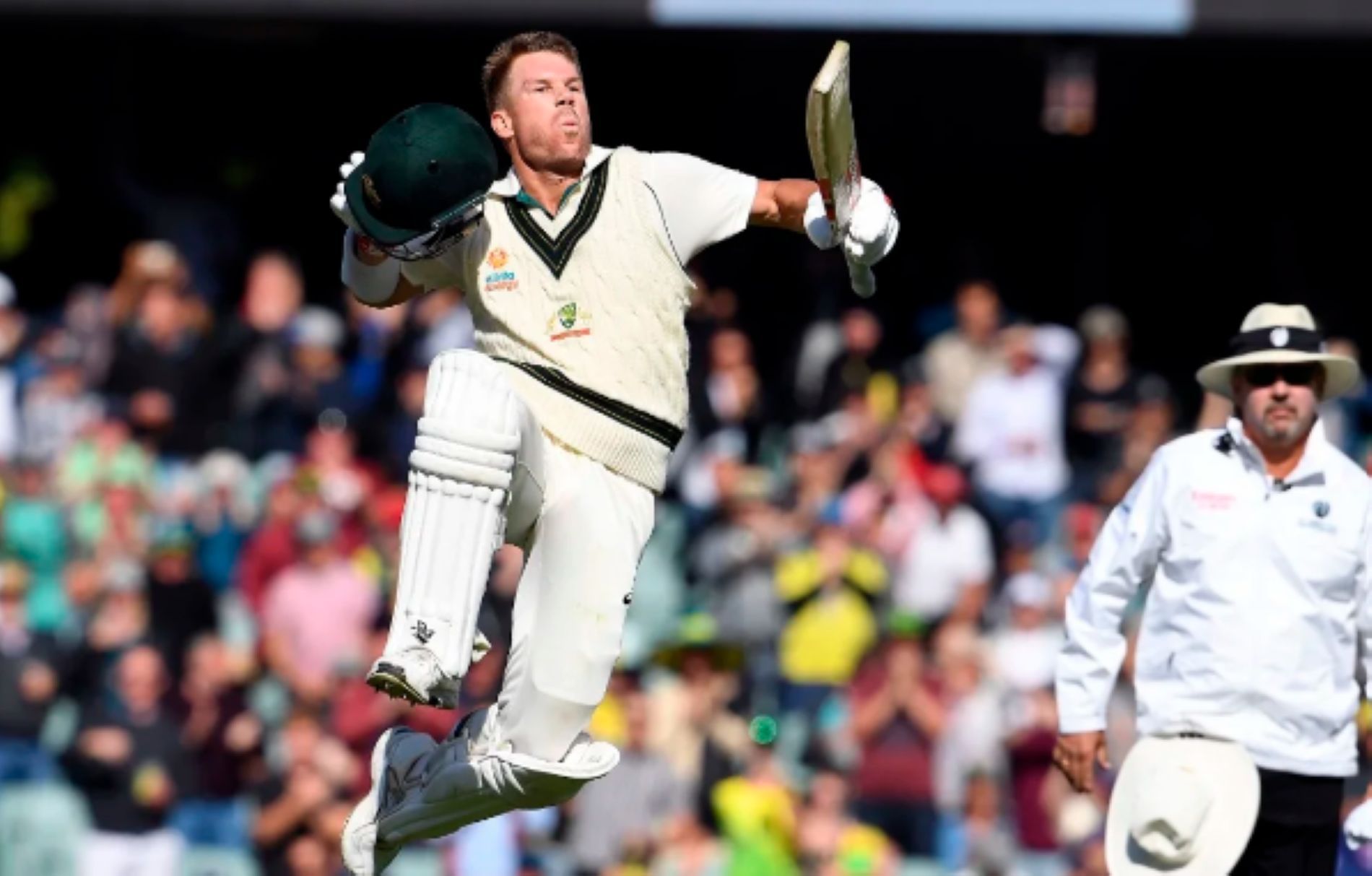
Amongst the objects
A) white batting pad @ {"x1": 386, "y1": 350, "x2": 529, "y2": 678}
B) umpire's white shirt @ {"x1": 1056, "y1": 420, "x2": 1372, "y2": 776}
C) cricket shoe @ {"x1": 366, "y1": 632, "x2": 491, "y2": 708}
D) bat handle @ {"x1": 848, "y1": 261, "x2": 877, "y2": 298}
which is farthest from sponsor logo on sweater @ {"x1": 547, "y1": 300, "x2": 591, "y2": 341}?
umpire's white shirt @ {"x1": 1056, "y1": 420, "x2": 1372, "y2": 776}

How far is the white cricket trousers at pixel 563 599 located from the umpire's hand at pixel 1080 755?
1537 mm

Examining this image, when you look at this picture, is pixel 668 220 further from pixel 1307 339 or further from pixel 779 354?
pixel 779 354

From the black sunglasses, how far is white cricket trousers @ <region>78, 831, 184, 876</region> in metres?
6.18

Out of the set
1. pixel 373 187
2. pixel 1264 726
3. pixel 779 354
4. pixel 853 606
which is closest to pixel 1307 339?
pixel 1264 726

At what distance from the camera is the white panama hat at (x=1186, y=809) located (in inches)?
321

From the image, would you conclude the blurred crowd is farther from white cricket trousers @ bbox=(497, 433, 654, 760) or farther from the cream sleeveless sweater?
the cream sleeveless sweater

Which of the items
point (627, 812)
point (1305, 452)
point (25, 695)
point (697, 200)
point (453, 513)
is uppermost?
point (697, 200)

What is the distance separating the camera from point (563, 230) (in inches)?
299

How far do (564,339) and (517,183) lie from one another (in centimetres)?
43

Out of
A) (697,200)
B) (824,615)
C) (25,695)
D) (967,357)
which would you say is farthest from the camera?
(967,357)

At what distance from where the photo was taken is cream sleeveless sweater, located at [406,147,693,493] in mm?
7570

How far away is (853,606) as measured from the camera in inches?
539

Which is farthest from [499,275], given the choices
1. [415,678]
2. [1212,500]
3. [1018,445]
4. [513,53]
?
[1018,445]

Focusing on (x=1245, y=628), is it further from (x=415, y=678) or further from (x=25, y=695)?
(x=25, y=695)
